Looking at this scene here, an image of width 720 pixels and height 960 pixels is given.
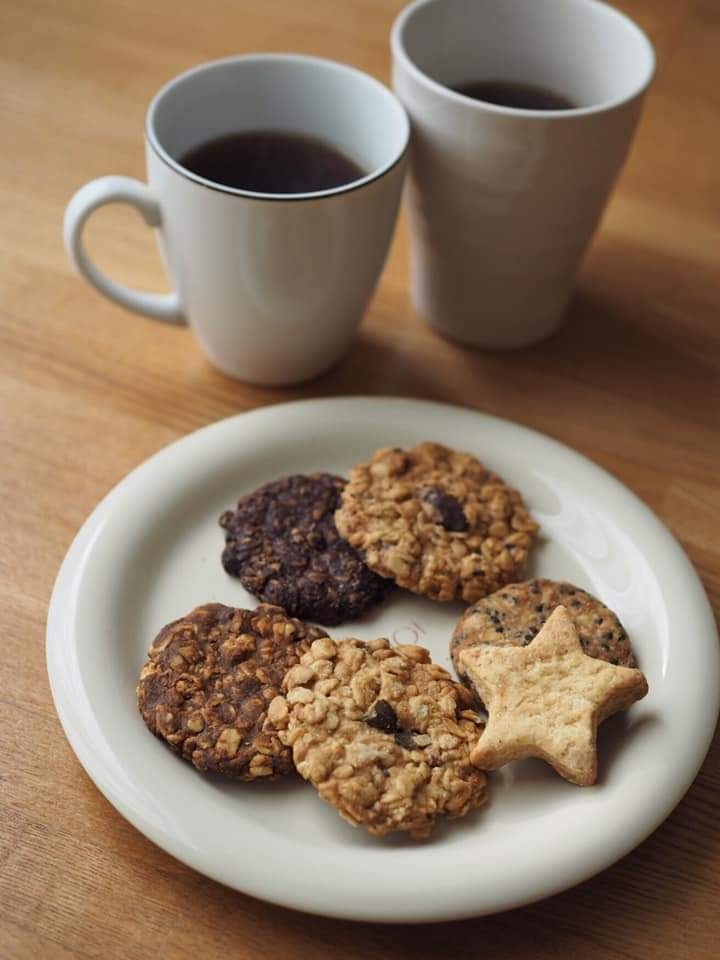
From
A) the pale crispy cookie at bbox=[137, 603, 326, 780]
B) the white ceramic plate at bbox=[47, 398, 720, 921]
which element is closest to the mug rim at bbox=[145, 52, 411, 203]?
the white ceramic plate at bbox=[47, 398, 720, 921]

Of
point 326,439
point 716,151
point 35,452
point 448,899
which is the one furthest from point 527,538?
point 716,151

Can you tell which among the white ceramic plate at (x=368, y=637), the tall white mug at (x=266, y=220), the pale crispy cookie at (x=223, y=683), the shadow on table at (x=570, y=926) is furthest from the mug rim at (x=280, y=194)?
the shadow on table at (x=570, y=926)

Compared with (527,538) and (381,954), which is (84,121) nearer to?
(527,538)

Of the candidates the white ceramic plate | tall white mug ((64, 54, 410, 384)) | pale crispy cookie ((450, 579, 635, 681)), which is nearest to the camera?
the white ceramic plate

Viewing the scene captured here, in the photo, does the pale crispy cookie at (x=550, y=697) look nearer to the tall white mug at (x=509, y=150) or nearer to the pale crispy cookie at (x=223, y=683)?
the pale crispy cookie at (x=223, y=683)

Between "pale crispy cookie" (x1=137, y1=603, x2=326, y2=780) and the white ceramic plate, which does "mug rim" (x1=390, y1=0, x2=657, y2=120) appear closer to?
the white ceramic plate

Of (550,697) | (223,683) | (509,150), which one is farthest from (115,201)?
(550,697)
